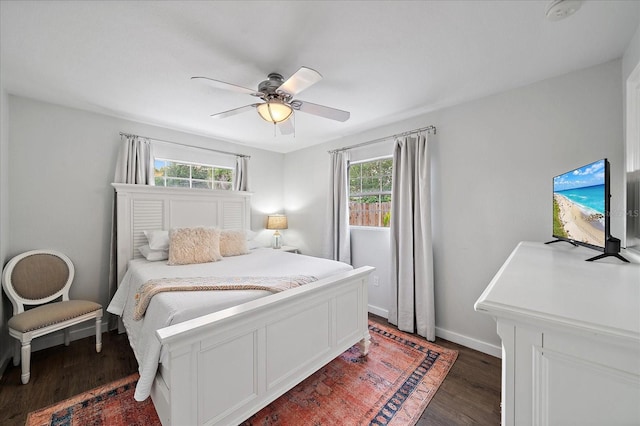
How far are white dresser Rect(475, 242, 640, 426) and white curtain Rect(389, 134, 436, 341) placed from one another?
1822 millimetres

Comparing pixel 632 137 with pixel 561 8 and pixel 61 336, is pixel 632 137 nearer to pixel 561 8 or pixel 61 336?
pixel 561 8

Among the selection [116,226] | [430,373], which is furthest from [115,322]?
[430,373]

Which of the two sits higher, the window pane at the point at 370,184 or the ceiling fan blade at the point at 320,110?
the ceiling fan blade at the point at 320,110

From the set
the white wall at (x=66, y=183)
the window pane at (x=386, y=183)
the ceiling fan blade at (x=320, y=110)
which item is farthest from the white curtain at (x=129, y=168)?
the window pane at (x=386, y=183)

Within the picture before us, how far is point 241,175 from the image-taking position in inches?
156

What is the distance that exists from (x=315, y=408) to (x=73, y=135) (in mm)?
3550

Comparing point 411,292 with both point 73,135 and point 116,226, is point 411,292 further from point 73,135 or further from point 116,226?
point 73,135

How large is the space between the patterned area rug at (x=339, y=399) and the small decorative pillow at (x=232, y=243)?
4.67 ft

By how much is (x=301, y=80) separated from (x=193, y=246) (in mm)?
2106

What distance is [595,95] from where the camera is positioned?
188cm

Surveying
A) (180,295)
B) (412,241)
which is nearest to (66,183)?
(180,295)

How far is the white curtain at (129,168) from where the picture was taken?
2803 mm

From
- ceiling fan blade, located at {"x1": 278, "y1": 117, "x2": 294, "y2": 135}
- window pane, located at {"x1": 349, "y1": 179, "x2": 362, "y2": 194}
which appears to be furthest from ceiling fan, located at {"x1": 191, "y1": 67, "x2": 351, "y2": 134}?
window pane, located at {"x1": 349, "y1": 179, "x2": 362, "y2": 194}

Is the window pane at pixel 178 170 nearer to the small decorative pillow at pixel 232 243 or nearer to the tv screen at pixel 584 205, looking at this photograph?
the small decorative pillow at pixel 232 243
